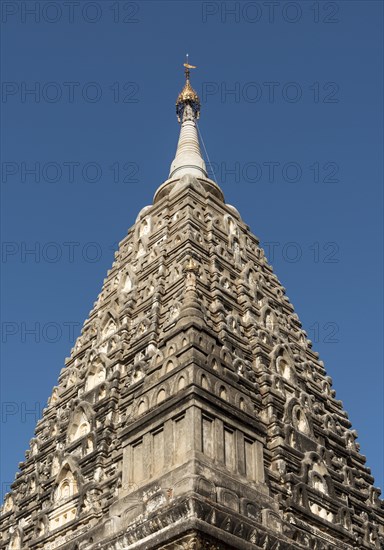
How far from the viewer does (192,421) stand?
61.7 feet

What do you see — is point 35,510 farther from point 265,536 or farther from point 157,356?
point 265,536

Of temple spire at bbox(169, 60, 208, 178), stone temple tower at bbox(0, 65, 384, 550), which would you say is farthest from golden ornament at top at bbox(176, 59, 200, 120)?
stone temple tower at bbox(0, 65, 384, 550)

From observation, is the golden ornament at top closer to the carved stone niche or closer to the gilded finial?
the gilded finial

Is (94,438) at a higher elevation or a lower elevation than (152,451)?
higher

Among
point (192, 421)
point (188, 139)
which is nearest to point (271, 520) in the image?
point (192, 421)

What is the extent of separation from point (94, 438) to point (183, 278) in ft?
20.1

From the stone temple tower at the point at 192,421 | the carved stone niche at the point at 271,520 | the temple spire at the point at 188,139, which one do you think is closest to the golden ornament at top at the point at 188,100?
the temple spire at the point at 188,139

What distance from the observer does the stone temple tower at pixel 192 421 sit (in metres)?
18.5

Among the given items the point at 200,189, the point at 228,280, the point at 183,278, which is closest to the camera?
the point at 183,278

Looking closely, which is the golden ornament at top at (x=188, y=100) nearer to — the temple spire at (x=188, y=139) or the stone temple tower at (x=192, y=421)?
the temple spire at (x=188, y=139)

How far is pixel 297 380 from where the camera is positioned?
28062 millimetres

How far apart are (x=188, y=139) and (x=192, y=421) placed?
2719 centimetres

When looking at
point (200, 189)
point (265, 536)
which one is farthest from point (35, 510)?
point (200, 189)

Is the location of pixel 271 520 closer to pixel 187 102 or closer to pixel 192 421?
pixel 192 421
